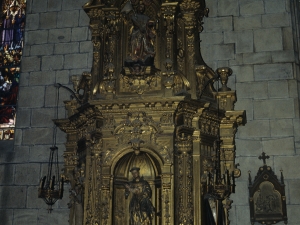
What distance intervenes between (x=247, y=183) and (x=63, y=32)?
555 cm

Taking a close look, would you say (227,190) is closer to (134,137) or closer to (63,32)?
(134,137)

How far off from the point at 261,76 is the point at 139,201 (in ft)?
12.6

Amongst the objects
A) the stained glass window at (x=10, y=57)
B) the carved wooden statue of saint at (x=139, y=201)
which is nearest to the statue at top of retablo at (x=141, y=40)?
the carved wooden statue of saint at (x=139, y=201)

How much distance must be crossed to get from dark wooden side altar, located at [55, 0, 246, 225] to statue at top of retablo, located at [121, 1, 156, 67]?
0.07ft

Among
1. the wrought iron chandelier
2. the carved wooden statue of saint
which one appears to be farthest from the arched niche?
the wrought iron chandelier

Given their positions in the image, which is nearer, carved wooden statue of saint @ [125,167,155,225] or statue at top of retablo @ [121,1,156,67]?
carved wooden statue of saint @ [125,167,155,225]

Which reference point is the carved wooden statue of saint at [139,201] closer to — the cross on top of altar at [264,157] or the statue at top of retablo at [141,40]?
the statue at top of retablo at [141,40]

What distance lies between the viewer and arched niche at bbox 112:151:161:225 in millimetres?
9953

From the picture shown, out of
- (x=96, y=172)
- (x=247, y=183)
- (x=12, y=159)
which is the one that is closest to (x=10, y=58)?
(x=12, y=159)

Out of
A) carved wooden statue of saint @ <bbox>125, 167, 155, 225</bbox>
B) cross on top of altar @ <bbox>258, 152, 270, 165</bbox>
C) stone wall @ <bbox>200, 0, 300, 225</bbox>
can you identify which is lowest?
carved wooden statue of saint @ <bbox>125, 167, 155, 225</bbox>

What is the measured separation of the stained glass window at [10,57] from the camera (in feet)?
41.3

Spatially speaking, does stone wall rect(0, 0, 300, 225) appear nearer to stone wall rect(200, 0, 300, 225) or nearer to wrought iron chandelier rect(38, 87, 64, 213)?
stone wall rect(200, 0, 300, 225)

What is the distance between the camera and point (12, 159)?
468 inches

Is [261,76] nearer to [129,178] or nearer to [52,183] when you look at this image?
[129,178]
